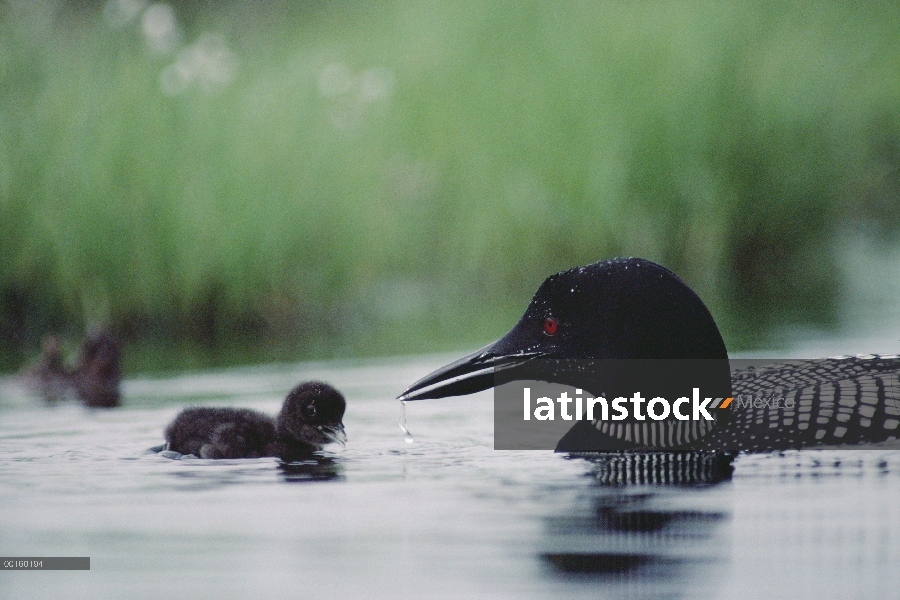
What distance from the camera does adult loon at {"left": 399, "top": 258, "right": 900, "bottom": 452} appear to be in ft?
12.7

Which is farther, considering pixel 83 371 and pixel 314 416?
pixel 83 371

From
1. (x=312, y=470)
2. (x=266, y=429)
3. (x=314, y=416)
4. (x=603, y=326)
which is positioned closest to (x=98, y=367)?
(x=266, y=429)

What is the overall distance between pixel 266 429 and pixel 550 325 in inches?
40.1

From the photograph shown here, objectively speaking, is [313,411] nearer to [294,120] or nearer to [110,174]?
[110,174]

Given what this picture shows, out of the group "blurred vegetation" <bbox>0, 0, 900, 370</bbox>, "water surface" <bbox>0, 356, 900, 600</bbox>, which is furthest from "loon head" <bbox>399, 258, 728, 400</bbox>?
"blurred vegetation" <bbox>0, 0, 900, 370</bbox>

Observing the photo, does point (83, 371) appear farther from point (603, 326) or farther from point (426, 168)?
point (426, 168)

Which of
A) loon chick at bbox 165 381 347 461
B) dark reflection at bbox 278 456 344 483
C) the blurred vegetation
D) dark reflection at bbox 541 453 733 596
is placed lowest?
dark reflection at bbox 541 453 733 596

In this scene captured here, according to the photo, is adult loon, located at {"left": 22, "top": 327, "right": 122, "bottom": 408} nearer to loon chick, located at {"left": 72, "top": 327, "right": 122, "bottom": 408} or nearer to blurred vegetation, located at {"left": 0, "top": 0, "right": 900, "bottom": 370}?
loon chick, located at {"left": 72, "top": 327, "right": 122, "bottom": 408}

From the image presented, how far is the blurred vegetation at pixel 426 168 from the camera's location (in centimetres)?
770

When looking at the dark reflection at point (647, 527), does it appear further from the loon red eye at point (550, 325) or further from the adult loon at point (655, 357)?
the loon red eye at point (550, 325)

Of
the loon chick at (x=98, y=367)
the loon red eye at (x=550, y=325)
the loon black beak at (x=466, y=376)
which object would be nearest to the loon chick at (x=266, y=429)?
the loon black beak at (x=466, y=376)

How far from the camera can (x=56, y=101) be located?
8.30 m

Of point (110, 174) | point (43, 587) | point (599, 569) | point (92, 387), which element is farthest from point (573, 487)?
point (110, 174)

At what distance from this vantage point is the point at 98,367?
596 cm
